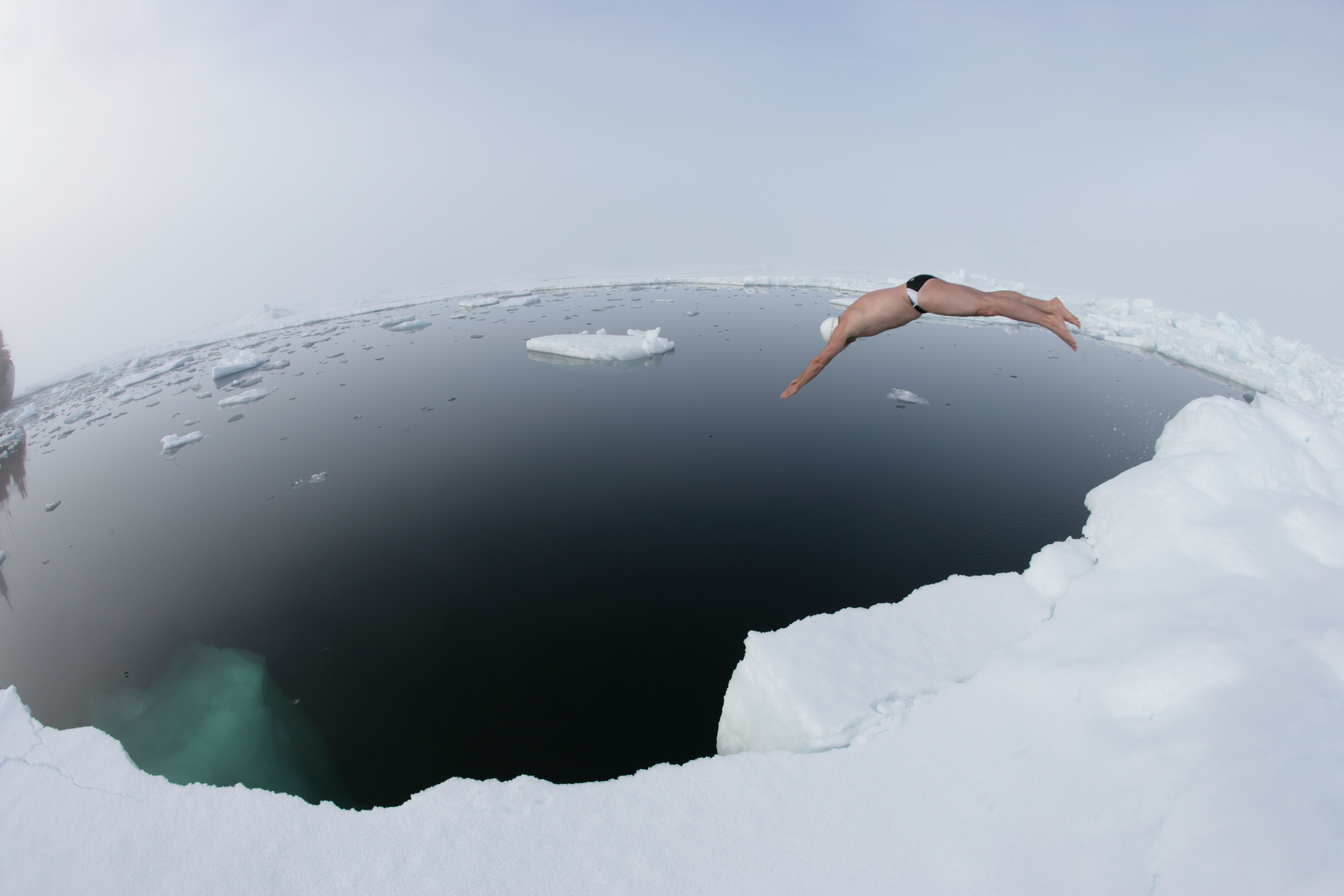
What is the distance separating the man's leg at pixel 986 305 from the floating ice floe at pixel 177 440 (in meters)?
22.7

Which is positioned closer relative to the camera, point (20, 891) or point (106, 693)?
point (20, 891)

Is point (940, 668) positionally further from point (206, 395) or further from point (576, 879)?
point (206, 395)

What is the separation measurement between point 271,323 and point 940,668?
172ft

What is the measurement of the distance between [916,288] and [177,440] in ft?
75.0

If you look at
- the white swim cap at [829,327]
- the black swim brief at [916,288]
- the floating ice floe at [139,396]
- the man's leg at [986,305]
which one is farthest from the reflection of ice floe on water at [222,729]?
the floating ice floe at [139,396]

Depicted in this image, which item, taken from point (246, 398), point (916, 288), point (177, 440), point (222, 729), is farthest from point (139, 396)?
point (916, 288)

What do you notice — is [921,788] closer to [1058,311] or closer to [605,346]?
[1058,311]

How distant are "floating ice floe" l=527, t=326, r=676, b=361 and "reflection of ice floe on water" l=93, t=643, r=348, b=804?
16366 millimetres

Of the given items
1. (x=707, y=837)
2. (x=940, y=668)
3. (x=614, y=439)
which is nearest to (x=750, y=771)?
(x=707, y=837)

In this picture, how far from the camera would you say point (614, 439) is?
14.9 metres

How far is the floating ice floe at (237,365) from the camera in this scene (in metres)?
23.6

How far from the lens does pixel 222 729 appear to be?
6684mm

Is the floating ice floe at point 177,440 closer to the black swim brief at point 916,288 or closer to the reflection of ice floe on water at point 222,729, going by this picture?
the reflection of ice floe on water at point 222,729

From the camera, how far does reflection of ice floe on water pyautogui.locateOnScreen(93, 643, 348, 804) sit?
239 inches
